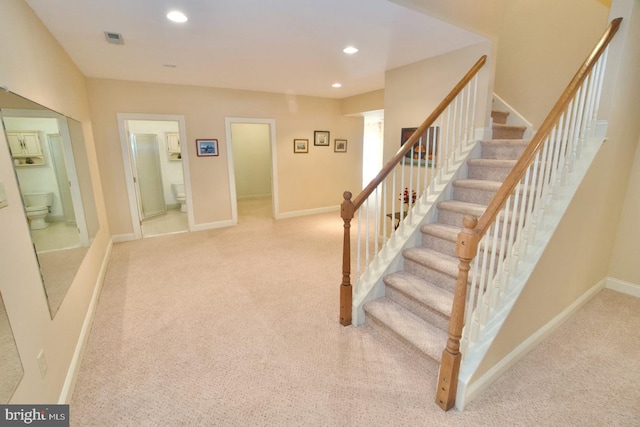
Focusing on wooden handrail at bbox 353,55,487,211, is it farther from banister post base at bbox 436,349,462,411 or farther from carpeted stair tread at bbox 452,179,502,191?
banister post base at bbox 436,349,462,411

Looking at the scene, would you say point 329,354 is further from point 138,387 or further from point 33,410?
point 33,410

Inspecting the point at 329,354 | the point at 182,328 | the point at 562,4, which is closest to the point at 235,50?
the point at 182,328

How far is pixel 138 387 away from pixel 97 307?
52.4 inches

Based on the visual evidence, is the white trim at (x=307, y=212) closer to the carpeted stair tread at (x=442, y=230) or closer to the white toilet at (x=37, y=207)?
the carpeted stair tread at (x=442, y=230)

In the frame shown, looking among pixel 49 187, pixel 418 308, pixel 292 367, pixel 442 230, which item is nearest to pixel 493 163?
pixel 442 230

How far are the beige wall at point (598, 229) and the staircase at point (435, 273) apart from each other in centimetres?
41

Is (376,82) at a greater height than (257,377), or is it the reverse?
(376,82)

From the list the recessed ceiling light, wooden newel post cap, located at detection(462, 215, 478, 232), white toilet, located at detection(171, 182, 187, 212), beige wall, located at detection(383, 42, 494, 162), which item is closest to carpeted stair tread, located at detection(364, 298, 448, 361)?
wooden newel post cap, located at detection(462, 215, 478, 232)

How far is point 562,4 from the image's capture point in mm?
3396

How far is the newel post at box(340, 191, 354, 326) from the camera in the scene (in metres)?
2.26

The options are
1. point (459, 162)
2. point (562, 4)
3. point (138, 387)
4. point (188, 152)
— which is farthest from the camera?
point (188, 152)

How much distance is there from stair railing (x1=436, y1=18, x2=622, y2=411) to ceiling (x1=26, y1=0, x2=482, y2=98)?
1159 mm

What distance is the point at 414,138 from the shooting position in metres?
2.45

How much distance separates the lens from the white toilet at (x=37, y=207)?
1656 mm
